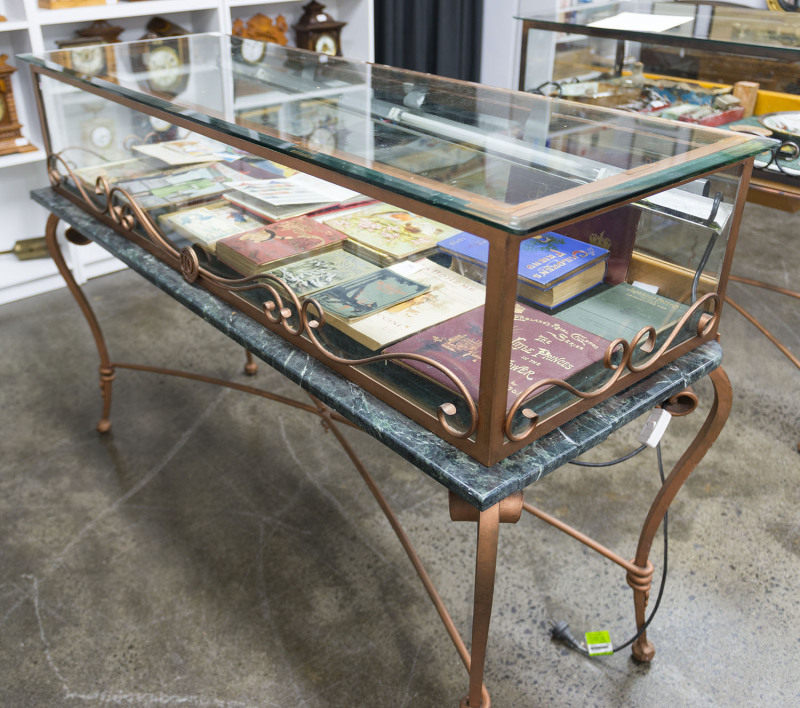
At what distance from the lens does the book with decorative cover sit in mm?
1238

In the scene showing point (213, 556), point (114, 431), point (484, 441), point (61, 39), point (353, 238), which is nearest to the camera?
point (484, 441)

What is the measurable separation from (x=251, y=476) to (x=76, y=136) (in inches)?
39.9

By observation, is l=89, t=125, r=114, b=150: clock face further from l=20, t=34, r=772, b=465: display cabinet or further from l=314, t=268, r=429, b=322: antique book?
l=314, t=268, r=429, b=322: antique book

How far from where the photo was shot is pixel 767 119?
2.33 meters

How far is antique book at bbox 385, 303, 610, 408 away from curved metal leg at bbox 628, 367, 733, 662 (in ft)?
1.14

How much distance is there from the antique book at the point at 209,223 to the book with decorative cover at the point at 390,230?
0.70 ft

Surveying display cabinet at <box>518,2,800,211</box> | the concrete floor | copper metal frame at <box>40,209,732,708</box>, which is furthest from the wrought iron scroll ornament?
display cabinet at <box>518,2,800,211</box>

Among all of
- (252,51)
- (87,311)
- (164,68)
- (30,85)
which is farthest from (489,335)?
(30,85)

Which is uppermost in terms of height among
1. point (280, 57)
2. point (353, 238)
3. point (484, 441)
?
point (280, 57)

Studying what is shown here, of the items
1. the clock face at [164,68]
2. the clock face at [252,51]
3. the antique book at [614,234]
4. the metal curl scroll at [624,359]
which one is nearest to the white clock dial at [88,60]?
the clock face at [164,68]

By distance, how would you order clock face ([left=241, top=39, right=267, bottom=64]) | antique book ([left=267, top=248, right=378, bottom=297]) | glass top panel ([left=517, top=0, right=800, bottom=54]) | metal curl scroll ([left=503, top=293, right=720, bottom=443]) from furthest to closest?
glass top panel ([left=517, top=0, right=800, bottom=54]), clock face ([left=241, top=39, right=267, bottom=64]), antique book ([left=267, top=248, right=378, bottom=297]), metal curl scroll ([left=503, top=293, right=720, bottom=443])

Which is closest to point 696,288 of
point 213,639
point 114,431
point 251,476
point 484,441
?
point 484,441

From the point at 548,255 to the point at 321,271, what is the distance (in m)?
0.41

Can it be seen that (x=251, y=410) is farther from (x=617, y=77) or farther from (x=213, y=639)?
(x=617, y=77)
